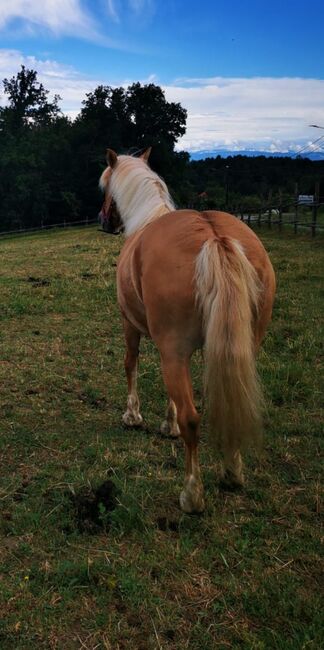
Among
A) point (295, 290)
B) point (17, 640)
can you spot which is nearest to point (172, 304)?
point (17, 640)

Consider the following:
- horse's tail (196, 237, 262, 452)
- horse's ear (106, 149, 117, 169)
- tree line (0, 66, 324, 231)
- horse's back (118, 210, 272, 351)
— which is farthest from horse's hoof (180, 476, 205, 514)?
tree line (0, 66, 324, 231)

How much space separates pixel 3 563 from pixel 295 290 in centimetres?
743

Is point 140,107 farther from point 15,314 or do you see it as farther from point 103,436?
point 103,436

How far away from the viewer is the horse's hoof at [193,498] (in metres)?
2.98

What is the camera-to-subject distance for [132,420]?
4.29m

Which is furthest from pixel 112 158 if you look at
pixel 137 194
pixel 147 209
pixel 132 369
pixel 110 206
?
pixel 132 369

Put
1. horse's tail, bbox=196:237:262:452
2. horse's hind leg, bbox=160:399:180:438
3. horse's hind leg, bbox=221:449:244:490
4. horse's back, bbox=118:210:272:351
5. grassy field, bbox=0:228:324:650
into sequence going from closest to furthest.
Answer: grassy field, bbox=0:228:324:650 < horse's tail, bbox=196:237:262:452 < horse's back, bbox=118:210:272:351 < horse's hind leg, bbox=221:449:244:490 < horse's hind leg, bbox=160:399:180:438

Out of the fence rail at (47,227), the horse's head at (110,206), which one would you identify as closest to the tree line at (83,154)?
the fence rail at (47,227)

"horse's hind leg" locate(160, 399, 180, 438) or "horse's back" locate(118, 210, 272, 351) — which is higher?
"horse's back" locate(118, 210, 272, 351)

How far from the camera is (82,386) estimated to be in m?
5.08

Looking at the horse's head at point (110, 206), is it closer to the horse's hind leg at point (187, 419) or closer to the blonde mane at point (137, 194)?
the blonde mane at point (137, 194)

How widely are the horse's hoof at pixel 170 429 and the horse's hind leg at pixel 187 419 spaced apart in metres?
1.03

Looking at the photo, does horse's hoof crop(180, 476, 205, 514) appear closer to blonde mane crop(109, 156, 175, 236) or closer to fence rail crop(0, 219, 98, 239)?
blonde mane crop(109, 156, 175, 236)

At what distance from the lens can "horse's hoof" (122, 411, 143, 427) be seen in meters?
4.28
